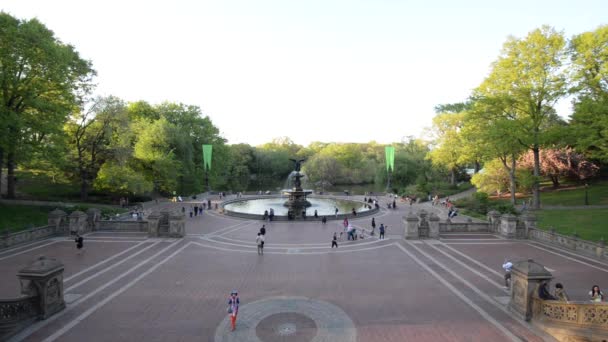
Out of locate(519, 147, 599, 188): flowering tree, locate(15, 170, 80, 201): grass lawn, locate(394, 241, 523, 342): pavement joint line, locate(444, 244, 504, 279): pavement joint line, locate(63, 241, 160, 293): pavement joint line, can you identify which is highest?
locate(519, 147, 599, 188): flowering tree

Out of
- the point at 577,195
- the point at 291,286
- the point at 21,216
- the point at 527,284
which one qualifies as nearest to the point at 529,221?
A: the point at 527,284

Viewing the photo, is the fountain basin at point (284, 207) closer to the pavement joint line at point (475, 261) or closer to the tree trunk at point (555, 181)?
the pavement joint line at point (475, 261)

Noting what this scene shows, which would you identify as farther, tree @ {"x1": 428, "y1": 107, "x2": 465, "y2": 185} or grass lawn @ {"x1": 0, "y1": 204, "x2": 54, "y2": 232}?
tree @ {"x1": 428, "y1": 107, "x2": 465, "y2": 185}

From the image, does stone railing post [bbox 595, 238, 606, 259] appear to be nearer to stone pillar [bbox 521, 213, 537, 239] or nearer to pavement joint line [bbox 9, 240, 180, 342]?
stone pillar [bbox 521, 213, 537, 239]

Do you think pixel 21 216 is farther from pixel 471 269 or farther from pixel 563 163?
pixel 563 163

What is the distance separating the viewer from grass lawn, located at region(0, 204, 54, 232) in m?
24.8

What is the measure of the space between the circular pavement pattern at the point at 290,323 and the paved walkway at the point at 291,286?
0.12 feet

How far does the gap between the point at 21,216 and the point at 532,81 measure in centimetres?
4595

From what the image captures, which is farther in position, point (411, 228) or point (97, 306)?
point (411, 228)

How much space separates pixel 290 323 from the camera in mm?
10930

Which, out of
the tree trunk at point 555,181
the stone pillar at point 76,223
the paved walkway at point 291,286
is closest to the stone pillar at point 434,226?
the paved walkway at point 291,286

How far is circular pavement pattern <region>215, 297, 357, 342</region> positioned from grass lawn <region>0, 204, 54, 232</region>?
21.5m

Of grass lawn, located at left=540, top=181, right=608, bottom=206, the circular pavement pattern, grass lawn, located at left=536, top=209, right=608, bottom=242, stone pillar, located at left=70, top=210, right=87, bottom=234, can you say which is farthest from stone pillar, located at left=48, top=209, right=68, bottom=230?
grass lawn, located at left=540, top=181, right=608, bottom=206

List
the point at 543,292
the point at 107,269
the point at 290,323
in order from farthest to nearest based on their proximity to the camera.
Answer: the point at 107,269 → the point at 543,292 → the point at 290,323
